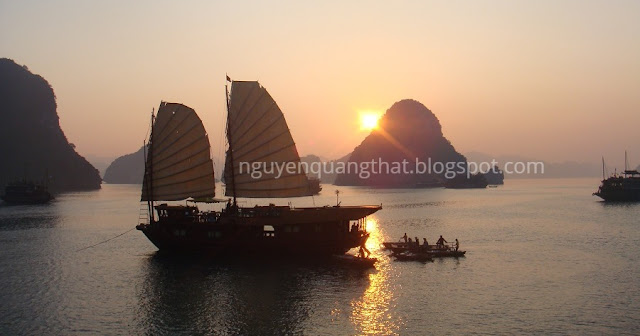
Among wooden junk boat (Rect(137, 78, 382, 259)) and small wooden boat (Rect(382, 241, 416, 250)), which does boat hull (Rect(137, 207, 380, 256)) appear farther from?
small wooden boat (Rect(382, 241, 416, 250))

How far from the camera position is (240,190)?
44.2m

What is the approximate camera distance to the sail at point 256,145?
43.3 meters

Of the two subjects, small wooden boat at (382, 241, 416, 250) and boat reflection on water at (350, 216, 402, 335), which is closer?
boat reflection on water at (350, 216, 402, 335)

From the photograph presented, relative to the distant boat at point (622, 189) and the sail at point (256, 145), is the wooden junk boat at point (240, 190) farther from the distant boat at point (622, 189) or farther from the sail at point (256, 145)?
the distant boat at point (622, 189)

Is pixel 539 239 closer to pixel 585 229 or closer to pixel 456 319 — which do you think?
pixel 585 229

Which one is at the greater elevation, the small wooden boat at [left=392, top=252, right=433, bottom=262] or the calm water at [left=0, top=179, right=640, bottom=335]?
the small wooden boat at [left=392, top=252, right=433, bottom=262]

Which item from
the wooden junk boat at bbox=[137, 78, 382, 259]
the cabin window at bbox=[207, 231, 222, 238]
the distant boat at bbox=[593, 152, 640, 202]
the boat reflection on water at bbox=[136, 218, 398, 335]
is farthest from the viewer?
the distant boat at bbox=[593, 152, 640, 202]

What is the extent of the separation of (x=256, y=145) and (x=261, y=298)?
55.3ft

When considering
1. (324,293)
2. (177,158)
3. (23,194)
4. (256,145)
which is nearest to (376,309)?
(324,293)

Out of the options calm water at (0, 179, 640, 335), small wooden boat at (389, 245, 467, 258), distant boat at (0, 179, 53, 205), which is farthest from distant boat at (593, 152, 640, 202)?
distant boat at (0, 179, 53, 205)

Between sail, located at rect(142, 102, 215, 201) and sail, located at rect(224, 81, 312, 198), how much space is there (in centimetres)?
294

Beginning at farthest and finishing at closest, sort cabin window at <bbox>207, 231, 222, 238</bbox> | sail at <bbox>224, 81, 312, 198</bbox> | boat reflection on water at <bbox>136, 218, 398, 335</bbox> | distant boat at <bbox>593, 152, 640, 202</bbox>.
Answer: distant boat at <bbox>593, 152, 640, 202</bbox> < sail at <bbox>224, 81, 312, 198</bbox> < cabin window at <bbox>207, 231, 222, 238</bbox> < boat reflection on water at <bbox>136, 218, 398, 335</bbox>

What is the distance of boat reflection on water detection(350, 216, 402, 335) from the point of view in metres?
24.5

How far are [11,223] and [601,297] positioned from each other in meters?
72.8
